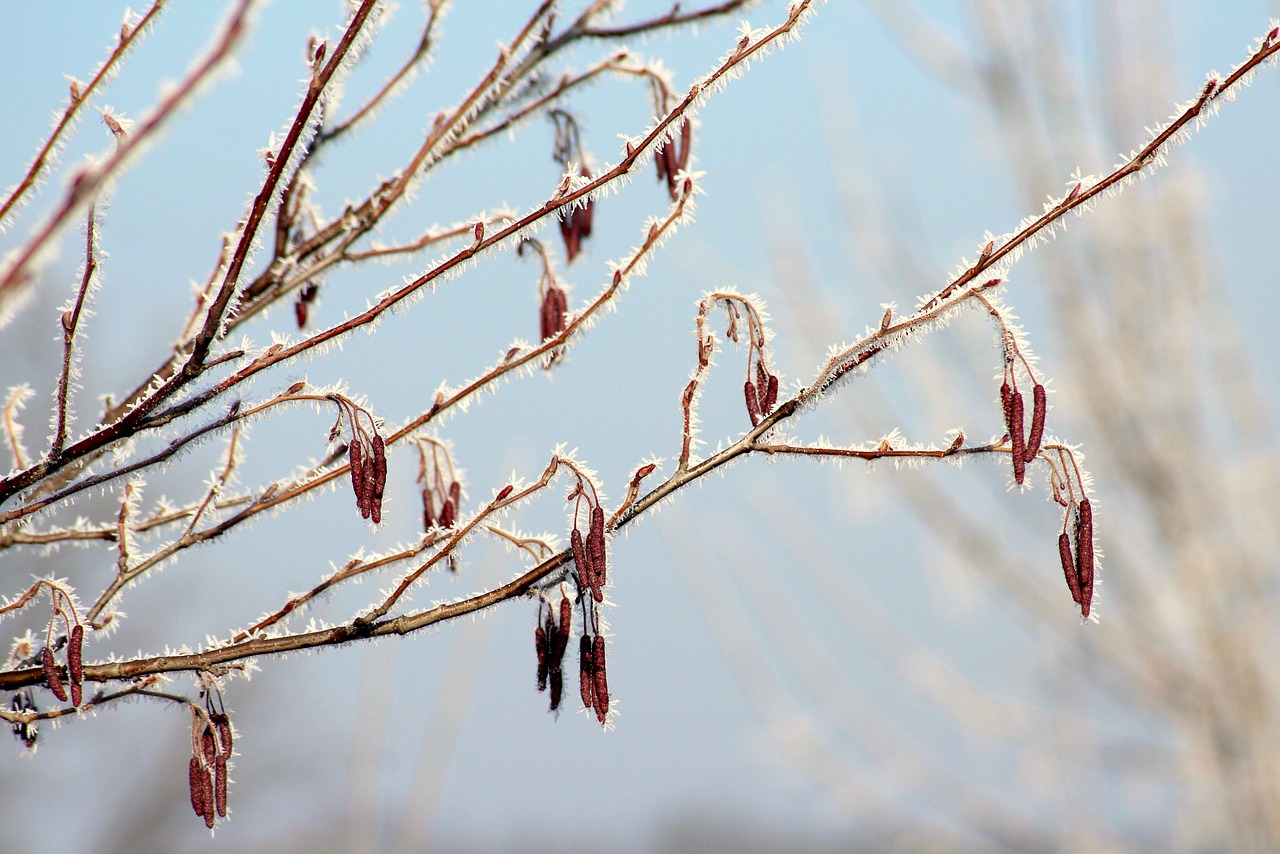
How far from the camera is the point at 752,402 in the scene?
137cm

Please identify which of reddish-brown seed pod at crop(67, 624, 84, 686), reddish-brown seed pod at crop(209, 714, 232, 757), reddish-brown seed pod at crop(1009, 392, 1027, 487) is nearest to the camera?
reddish-brown seed pod at crop(1009, 392, 1027, 487)

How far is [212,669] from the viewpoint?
Result: 4.37 feet

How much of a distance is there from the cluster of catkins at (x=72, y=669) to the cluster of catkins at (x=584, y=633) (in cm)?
56

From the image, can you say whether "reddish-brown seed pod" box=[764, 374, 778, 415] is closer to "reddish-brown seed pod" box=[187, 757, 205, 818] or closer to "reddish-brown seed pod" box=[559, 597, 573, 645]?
"reddish-brown seed pod" box=[559, 597, 573, 645]

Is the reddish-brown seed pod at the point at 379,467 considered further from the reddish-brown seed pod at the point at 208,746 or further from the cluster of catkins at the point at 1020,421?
the cluster of catkins at the point at 1020,421

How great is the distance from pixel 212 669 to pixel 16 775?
13.1m

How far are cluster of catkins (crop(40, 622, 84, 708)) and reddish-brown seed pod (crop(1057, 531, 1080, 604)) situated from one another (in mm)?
1206

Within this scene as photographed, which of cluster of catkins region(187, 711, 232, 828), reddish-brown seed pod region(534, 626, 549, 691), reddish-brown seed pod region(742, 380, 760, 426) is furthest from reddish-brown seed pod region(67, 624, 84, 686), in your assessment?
reddish-brown seed pod region(742, 380, 760, 426)

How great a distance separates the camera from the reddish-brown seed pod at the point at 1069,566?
1247 millimetres

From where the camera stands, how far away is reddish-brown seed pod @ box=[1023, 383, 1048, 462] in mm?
1178

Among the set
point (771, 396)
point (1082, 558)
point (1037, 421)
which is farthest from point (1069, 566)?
point (771, 396)

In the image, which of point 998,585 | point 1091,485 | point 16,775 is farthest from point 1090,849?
point 16,775

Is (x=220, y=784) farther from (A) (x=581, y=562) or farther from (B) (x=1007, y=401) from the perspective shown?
(B) (x=1007, y=401)

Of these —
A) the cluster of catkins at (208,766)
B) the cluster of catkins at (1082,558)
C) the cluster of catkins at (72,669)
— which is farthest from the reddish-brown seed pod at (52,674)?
the cluster of catkins at (1082,558)
